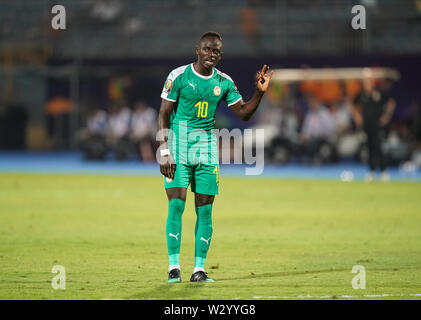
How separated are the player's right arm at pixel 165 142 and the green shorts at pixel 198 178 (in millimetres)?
70

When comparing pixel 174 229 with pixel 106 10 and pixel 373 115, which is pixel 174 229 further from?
pixel 106 10

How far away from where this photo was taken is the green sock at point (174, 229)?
8.77 m

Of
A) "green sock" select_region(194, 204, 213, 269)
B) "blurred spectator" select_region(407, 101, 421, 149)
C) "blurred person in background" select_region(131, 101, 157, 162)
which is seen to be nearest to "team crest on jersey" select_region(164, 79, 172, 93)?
"green sock" select_region(194, 204, 213, 269)

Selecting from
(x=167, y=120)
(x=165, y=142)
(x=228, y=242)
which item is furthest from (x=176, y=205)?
(x=228, y=242)

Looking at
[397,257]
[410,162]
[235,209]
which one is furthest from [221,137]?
[397,257]

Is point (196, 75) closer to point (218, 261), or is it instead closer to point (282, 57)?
point (218, 261)

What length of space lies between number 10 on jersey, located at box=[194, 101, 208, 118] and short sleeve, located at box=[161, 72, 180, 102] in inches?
9.2

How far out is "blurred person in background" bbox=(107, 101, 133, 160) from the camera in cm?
3219

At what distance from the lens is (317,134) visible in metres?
29.3

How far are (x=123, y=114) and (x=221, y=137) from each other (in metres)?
3.58

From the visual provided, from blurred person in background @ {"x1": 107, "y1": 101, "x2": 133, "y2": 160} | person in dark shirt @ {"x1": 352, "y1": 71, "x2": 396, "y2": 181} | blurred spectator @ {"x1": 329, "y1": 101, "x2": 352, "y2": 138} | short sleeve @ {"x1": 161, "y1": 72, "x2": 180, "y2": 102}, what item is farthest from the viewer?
blurred person in background @ {"x1": 107, "y1": 101, "x2": 133, "y2": 160}

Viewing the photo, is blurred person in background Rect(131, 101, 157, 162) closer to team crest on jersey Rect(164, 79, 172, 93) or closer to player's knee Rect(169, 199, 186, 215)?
team crest on jersey Rect(164, 79, 172, 93)

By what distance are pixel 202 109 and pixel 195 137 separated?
29 centimetres

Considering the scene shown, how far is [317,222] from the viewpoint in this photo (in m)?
14.6
